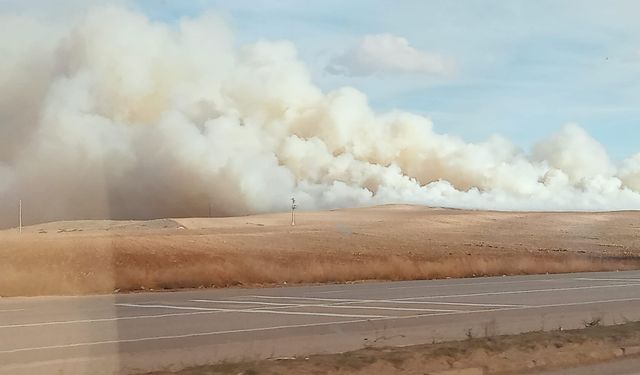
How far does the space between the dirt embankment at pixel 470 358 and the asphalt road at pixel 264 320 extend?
1114 mm

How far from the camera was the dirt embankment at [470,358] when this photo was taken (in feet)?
33.5

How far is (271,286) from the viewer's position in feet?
95.2

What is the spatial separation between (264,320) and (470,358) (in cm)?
657

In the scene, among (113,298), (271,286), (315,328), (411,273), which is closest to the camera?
(315,328)

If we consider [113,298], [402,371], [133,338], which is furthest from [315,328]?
[113,298]

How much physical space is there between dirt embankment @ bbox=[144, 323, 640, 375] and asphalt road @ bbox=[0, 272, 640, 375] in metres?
1.11

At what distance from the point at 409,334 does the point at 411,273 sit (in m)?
20.1

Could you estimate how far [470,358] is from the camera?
1119 cm

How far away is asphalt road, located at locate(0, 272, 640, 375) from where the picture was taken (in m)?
12.2

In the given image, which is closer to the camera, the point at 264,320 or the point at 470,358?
the point at 470,358

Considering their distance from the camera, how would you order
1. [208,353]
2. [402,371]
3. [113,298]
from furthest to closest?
[113,298]
[208,353]
[402,371]

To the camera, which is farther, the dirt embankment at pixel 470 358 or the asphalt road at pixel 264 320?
the asphalt road at pixel 264 320

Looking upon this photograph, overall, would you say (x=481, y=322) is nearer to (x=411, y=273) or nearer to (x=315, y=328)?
(x=315, y=328)

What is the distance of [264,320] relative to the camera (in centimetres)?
1697
